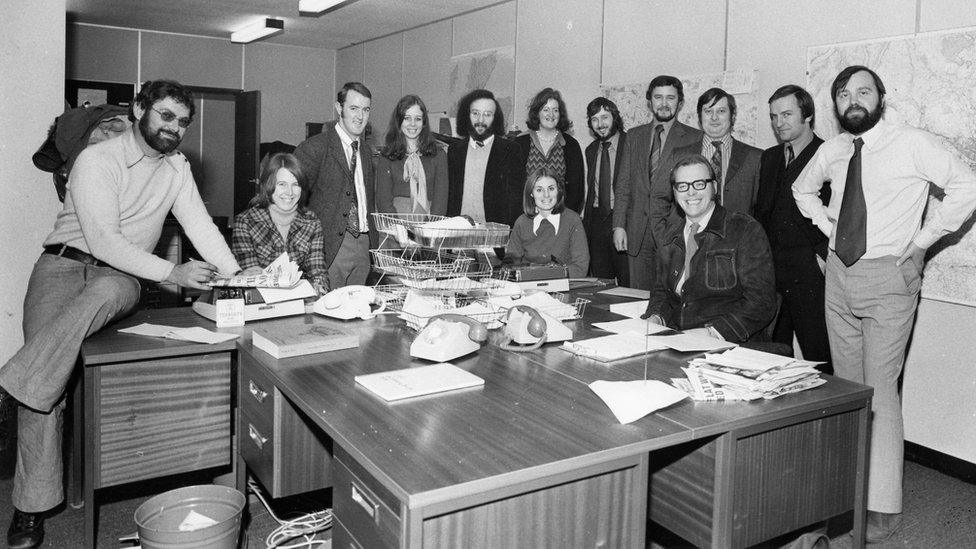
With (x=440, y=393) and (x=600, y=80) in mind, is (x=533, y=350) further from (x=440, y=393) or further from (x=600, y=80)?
(x=600, y=80)

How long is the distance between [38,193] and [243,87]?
19.6 ft

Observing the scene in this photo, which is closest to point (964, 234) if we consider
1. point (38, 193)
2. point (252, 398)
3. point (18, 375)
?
point (252, 398)

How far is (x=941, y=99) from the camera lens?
3.57 metres

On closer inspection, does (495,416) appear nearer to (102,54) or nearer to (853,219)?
(853,219)

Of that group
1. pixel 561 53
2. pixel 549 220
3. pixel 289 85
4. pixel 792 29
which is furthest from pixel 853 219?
pixel 289 85

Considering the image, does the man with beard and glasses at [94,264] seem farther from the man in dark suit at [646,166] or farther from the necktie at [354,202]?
the man in dark suit at [646,166]

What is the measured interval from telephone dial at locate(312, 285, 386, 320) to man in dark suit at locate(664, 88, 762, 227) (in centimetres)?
212

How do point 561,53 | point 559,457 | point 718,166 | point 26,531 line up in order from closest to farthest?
point 559,457 → point 26,531 → point 718,166 → point 561,53

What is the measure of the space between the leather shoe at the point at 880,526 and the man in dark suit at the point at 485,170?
266 cm

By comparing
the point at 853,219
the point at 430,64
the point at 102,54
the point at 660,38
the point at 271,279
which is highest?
the point at 102,54

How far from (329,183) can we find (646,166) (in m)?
1.89

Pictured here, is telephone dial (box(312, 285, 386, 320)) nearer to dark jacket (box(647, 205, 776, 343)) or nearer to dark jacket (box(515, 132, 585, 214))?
dark jacket (box(647, 205, 776, 343))

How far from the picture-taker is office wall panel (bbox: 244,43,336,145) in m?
9.59

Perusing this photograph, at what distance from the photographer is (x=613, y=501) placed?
61.1 inches
